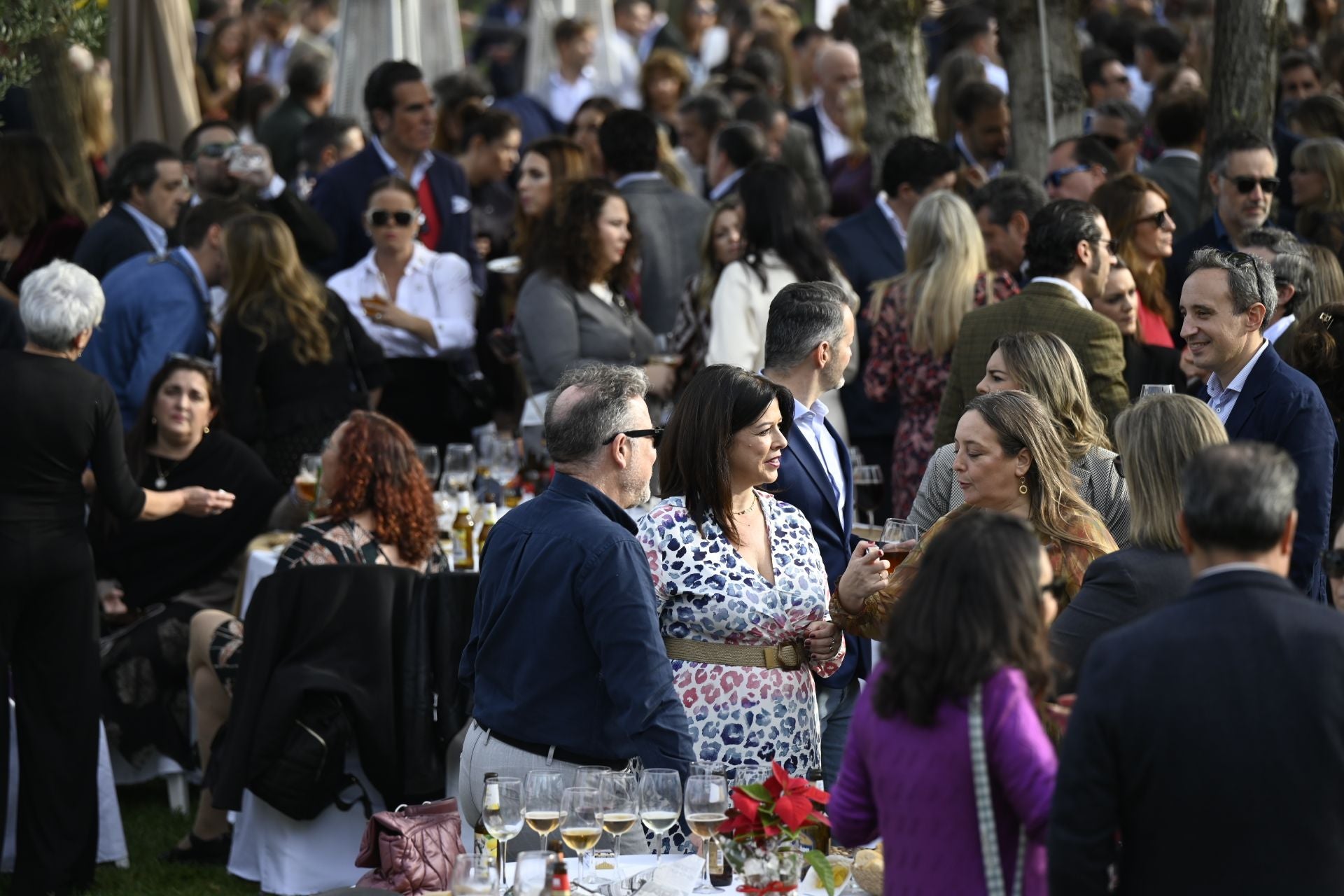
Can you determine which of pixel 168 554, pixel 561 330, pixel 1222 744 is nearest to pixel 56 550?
pixel 168 554

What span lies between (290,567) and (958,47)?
849 centimetres

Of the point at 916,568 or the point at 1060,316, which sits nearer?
the point at 916,568

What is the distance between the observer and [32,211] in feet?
28.3

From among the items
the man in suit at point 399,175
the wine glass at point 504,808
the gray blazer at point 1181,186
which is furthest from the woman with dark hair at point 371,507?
the gray blazer at point 1181,186

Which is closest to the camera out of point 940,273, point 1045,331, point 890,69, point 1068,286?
point 1045,331

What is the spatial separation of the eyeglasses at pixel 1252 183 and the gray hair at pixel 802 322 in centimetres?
275

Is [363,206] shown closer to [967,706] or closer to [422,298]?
[422,298]

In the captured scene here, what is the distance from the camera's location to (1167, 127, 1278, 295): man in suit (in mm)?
7273

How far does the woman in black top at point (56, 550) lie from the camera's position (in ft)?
19.1

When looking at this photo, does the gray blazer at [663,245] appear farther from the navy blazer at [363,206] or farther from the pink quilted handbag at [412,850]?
the pink quilted handbag at [412,850]

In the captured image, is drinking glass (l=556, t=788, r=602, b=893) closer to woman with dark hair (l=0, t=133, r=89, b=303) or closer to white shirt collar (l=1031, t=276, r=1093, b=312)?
white shirt collar (l=1031, t=276, r=1093, b=312)

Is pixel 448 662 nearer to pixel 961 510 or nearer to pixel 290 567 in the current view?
pixel 290 567

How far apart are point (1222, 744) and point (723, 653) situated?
5.73 ft

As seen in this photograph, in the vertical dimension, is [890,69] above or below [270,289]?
above
